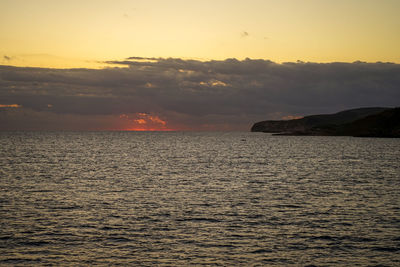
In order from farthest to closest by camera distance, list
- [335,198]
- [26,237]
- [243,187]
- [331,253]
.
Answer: [243,187], [335,198], [26,237], [331,253]

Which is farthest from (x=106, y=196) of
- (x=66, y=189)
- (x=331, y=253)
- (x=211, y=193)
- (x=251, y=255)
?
(x=331, y=253)

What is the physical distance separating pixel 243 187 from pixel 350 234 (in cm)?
2311

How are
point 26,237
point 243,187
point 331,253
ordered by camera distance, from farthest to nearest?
1. point 243,187
2. point 26,237
3. point 331,253

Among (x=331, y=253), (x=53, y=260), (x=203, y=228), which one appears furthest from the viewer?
(x=203, y=228)

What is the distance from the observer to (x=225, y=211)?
34.3 meters

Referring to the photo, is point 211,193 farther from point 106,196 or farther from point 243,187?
point 106,196

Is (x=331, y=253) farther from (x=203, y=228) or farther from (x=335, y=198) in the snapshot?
(x=335, y=198)

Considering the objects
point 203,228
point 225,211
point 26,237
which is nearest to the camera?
point 26,237

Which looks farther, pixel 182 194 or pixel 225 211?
pixel 182 194

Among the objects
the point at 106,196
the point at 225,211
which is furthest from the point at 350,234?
the point at 106,196

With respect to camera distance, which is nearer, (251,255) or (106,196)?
(251,255)

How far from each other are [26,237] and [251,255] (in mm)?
15067

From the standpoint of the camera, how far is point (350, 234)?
27.1m

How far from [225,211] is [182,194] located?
10394 mm
